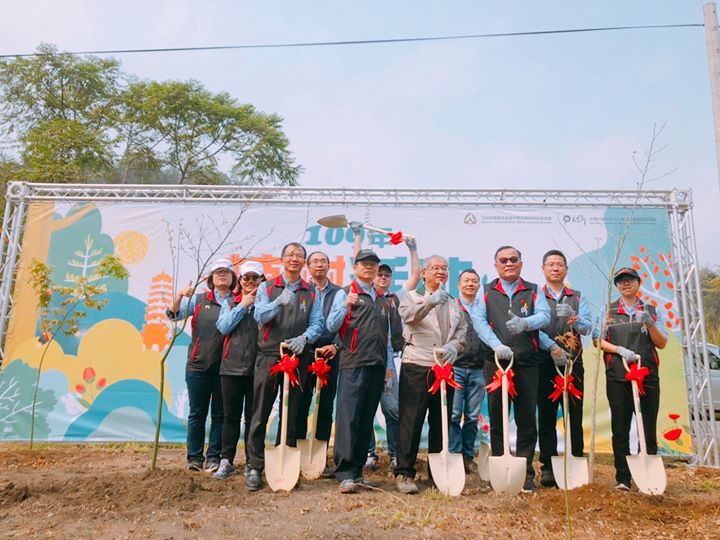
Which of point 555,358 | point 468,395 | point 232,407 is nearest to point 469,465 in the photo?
point 468,395

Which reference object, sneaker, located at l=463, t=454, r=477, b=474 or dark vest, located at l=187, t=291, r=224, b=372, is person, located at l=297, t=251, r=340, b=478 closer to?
dark vest, located at l=187, t=291, r=224, b=372

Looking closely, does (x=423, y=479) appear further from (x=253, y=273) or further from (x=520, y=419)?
(x=253, y=273)

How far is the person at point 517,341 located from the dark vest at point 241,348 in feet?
5.20

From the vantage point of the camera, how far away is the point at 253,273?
3.87m

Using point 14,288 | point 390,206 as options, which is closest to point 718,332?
point 390,206

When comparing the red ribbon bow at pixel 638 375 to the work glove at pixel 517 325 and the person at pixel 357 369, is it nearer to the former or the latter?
the work glove at pixel 517 325

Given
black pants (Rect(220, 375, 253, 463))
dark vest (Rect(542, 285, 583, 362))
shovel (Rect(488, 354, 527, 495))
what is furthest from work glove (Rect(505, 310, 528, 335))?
black pants (Rect(220, 375, 253, 463))

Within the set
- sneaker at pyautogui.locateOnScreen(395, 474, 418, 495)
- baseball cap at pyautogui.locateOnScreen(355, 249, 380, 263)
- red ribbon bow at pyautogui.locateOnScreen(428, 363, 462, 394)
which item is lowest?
sneaker at pyautogui.locateOnScreen(395, 474, 418, 495)

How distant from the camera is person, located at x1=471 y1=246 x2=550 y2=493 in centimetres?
359

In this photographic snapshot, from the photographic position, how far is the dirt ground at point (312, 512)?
270cm

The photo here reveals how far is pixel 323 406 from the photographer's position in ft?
13.5

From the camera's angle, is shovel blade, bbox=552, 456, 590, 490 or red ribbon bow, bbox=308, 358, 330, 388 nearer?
shovel blade, bbox=552, 456, 590, 490

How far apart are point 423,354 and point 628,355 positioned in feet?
4.60

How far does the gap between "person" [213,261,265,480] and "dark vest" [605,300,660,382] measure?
2.51m
